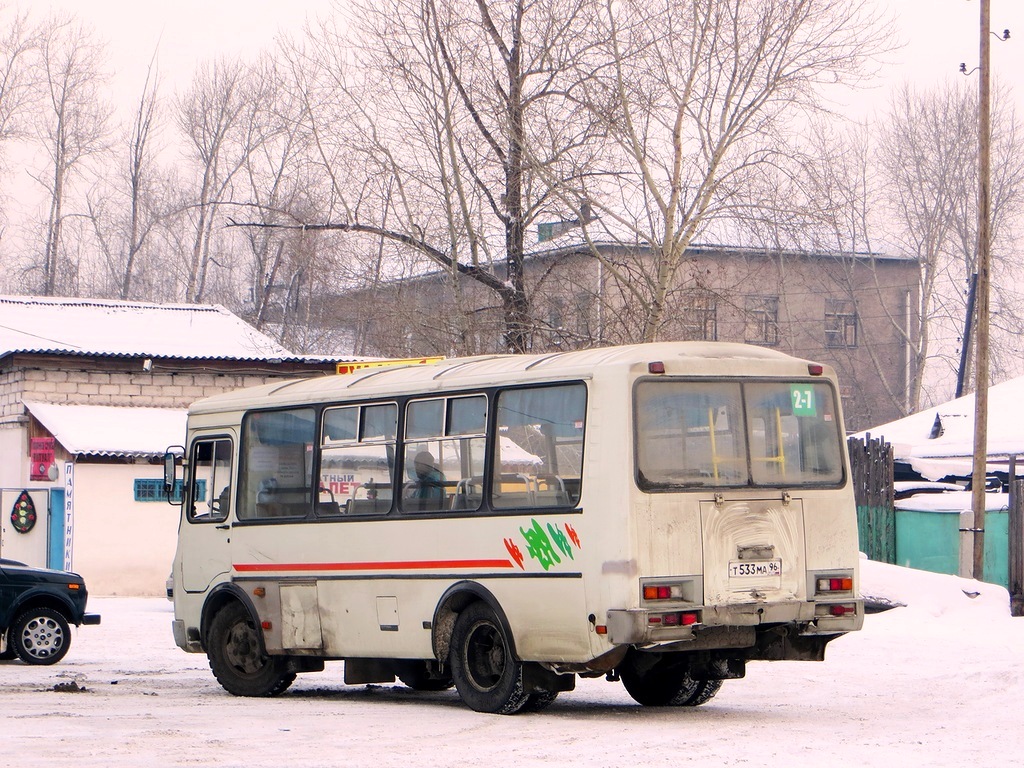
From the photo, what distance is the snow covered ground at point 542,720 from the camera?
9.73 m

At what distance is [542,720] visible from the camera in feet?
39.0

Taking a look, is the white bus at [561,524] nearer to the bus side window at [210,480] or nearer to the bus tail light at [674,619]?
the bus tail light at [674,619]

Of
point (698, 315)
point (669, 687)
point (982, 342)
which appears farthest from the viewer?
point (698, 315)

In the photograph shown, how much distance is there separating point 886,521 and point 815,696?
13643 mm

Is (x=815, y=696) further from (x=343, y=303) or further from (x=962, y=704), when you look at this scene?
(x=343, y=303)

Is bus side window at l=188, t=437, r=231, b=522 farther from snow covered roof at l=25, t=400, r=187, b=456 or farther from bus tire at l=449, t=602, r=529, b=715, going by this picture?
snow covered roof at l=25, t=400, r=187, b=456

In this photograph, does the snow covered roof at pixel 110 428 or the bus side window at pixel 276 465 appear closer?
the bus side window at pixel 276 465

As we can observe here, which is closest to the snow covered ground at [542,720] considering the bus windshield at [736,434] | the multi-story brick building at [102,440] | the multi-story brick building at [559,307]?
the bus windshield at [736,434]

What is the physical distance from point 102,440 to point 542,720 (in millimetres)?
19926

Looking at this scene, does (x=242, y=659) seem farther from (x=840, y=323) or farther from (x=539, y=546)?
(x=840, y=323)

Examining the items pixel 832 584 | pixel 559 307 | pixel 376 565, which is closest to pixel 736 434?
pixel 832 584

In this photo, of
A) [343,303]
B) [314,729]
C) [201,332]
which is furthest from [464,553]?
[201,332]

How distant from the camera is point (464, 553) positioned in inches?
494

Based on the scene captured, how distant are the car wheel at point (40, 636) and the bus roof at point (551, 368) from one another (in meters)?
4.92
